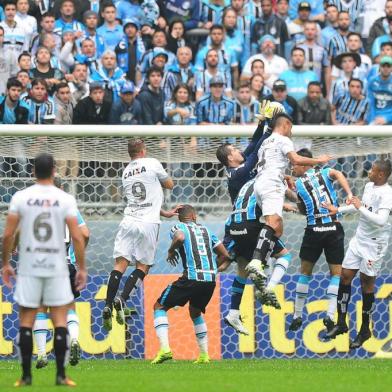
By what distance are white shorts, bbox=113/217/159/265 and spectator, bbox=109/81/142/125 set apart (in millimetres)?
3510

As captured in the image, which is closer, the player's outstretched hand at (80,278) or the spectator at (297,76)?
the player's outstretched hand at (80,278)

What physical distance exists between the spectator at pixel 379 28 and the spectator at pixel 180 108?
4387 mm

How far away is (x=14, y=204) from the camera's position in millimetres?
10766

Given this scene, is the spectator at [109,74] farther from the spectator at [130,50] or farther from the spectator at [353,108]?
the spectator at [353,108]

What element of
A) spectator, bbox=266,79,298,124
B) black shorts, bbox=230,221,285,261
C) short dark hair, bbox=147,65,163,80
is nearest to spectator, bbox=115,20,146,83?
short dark hair, bbox=147,65,163,80

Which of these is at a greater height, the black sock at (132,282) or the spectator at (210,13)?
the spectator at (210,13)

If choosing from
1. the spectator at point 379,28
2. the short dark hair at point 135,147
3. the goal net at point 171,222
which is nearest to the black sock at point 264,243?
the short dark hair at point 135,147

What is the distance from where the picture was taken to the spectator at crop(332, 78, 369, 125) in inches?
784

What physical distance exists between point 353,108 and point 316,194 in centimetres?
466

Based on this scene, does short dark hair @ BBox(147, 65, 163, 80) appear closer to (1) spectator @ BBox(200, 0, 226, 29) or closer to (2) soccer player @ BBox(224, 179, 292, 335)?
(1) spectator @ BBox(200, 0, 226, 29)

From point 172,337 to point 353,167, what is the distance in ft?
10.9

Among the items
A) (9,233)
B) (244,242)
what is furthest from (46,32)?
(9,233)

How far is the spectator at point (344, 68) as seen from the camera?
20.5 meters

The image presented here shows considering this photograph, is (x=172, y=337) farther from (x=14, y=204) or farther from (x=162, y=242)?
(x=14, y=204)
